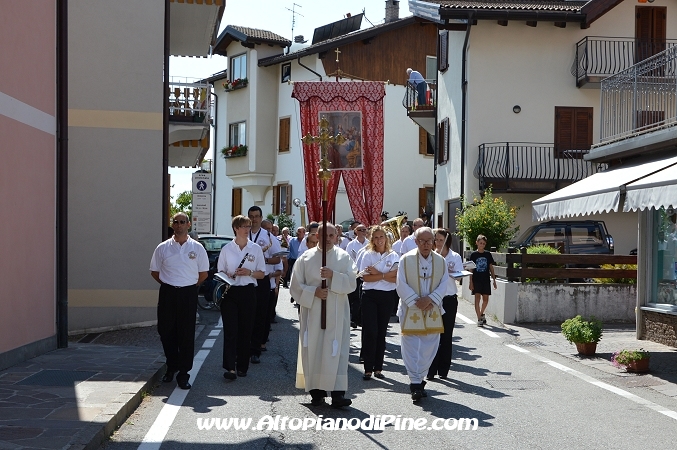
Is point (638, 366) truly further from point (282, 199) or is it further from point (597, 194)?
point (282, 199)

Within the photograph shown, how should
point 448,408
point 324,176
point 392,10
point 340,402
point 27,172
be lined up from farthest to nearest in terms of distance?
point 392,10
point 27,172
point 324,176
point 448,408
point 340,402

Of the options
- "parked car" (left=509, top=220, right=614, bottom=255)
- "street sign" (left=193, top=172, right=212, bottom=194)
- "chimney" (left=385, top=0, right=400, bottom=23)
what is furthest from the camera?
"chimney" (left=385, top=0, right=400, bottom=23)

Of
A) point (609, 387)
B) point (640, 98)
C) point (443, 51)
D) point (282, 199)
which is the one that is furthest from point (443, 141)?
point (609, 387)

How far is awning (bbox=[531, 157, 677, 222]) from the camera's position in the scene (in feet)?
41.1

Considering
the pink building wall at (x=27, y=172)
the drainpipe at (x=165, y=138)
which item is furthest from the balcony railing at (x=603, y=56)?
the pink building wall at (x=27, y=172)

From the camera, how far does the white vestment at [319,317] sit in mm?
9094

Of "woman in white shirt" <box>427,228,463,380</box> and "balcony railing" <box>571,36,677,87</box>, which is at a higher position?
"balcony railing" <box>571,36,677,87</box>

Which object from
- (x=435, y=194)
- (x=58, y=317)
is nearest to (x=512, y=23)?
(x=435, y=194)

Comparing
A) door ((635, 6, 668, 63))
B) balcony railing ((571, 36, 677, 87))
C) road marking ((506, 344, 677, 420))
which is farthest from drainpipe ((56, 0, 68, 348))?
door ((635, 6, 668, 63))

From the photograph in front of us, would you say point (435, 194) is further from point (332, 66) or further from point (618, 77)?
point (618, 77)

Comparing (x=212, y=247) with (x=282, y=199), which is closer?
(x=212, y=247)

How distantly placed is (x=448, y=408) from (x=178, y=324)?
3293 millimetres

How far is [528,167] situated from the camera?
94.6ft

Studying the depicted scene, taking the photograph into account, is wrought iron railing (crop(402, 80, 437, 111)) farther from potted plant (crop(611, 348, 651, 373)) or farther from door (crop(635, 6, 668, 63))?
potted plant (crop(611, 348, 651, 373))
